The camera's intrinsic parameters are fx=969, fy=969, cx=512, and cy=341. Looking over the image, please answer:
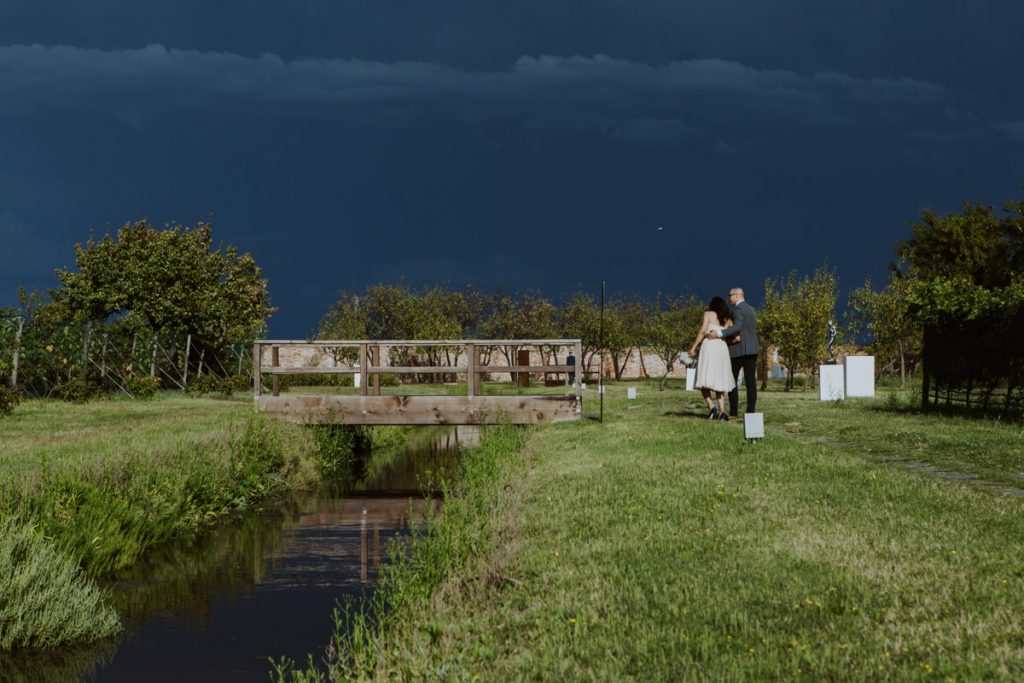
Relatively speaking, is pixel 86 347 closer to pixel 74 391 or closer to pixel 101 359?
pixel 101 359

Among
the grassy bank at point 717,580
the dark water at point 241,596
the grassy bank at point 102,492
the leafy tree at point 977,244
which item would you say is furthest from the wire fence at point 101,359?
the leafy tree at point 977,244

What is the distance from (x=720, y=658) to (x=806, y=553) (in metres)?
2.18

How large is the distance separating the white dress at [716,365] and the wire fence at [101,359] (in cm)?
1645

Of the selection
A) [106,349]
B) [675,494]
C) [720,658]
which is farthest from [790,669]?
[106,349]

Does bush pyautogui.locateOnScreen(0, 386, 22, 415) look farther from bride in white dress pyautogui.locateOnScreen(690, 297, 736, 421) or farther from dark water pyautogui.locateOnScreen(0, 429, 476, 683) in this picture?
bride in white dress pyautogui.locateOnScreen(690, 297, 736, 421)

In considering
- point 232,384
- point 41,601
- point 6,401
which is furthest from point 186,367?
point 41,601

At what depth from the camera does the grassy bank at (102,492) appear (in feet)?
25.4

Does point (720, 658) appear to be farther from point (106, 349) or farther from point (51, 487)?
point (106, 349)

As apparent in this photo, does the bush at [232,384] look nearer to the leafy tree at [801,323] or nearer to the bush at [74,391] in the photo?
the bush at [74,391]

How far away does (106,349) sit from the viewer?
2995 centimetres

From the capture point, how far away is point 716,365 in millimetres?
17062

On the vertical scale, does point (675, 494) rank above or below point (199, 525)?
above

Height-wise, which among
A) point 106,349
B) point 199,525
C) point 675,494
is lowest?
point 199,525

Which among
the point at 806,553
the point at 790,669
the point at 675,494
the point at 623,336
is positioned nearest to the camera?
the point at 790,669
